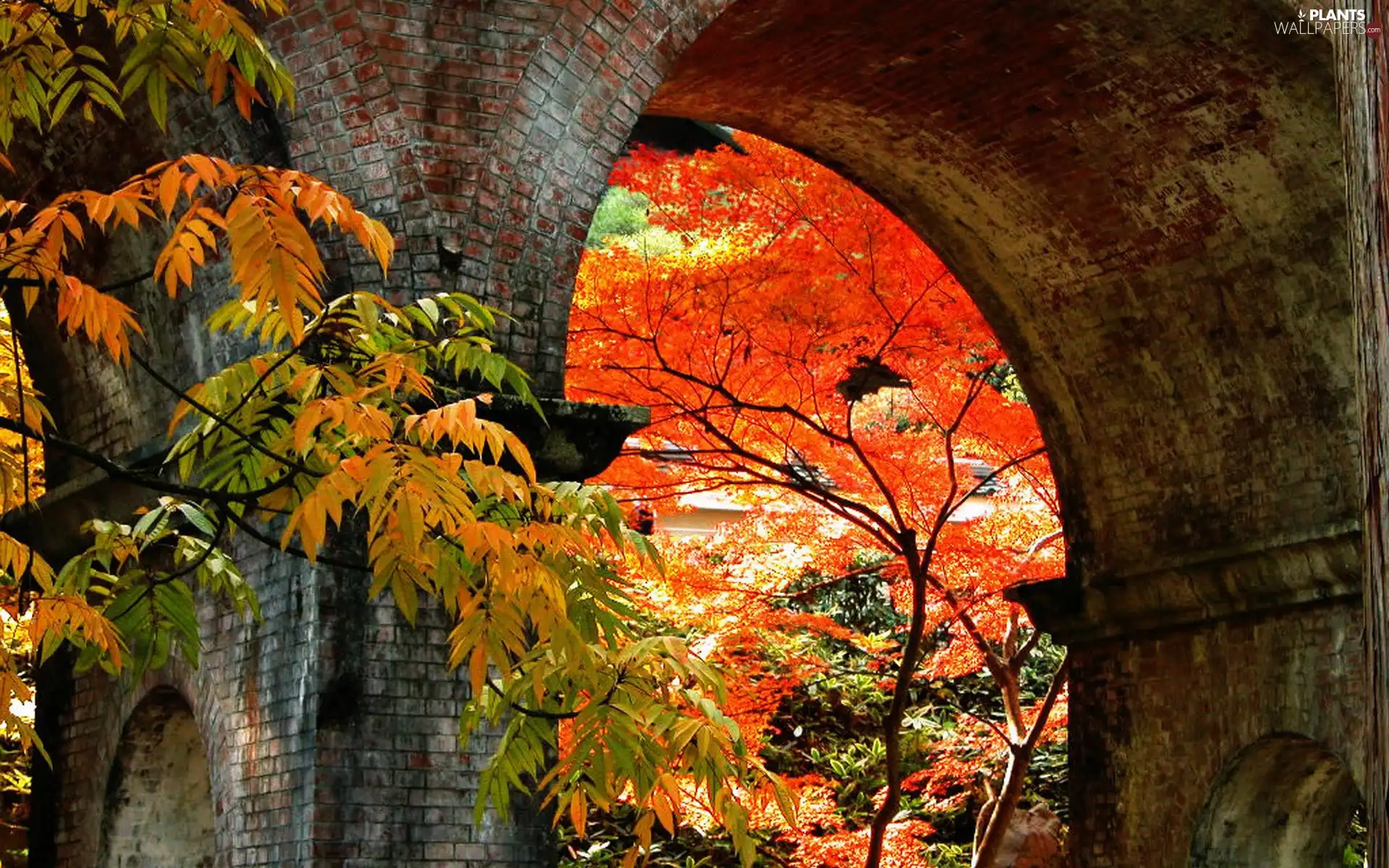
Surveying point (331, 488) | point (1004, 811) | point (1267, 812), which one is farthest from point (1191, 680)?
point (331, 488)

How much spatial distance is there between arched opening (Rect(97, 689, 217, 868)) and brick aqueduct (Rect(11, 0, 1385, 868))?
0.05 ft

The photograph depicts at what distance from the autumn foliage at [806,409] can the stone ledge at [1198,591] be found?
1.13 m

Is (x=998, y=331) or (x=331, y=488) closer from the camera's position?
(x=331, y=488)

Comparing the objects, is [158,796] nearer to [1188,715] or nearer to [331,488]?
[331,488]

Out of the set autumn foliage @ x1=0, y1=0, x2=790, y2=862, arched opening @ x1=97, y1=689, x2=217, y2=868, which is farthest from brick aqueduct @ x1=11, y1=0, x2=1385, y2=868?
autumn foliage @ x1=0, y1=0, x2=790, y2=862

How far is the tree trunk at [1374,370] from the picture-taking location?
88.4 inches

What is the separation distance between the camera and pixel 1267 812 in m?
9.93

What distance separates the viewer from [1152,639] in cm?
1038

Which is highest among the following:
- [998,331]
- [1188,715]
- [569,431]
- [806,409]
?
[998,331]

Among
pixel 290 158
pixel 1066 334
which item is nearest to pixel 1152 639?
pixel 1066 334

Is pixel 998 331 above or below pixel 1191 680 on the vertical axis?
above

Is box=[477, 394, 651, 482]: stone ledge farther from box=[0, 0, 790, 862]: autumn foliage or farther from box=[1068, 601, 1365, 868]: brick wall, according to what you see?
box=[1068, 601, 1365, 868]: brick wall

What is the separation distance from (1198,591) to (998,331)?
7.06ft

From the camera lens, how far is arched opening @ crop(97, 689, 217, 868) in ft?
27.4
